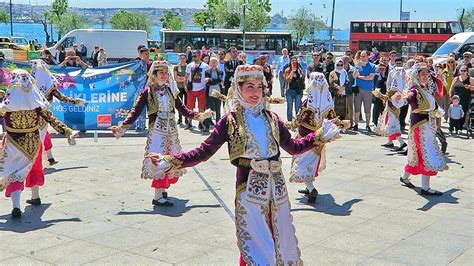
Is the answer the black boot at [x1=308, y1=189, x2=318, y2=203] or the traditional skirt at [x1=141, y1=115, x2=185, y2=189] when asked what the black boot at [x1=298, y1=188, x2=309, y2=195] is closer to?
the black boot at [x1=308, y1=189, x2=318, y2=203]

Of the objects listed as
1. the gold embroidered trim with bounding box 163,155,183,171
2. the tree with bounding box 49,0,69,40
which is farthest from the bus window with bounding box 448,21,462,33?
the tree with bounding box 49,0,69,40

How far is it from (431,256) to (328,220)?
1.58m

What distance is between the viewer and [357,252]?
21.3 feet

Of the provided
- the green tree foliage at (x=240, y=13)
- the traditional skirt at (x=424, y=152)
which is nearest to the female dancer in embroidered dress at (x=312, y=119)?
the traditional skirt at (x=424, y=152)

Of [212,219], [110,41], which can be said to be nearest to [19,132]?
[212,219]

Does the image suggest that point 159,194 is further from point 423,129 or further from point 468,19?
point 468,19

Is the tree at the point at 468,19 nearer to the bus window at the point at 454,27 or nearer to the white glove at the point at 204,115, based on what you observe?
the bus window at the point at 454,27

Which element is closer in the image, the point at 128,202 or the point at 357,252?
the point at 357,252

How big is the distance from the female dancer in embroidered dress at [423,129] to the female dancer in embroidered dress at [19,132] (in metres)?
4.75

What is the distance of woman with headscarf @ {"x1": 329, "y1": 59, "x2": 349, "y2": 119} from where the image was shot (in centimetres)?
1370

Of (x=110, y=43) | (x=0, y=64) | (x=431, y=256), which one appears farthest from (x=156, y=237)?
(x=110, y=43)

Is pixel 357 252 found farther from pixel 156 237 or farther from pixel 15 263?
pixel 15 263

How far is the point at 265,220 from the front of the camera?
4910mm

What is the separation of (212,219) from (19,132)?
8.58 ft
